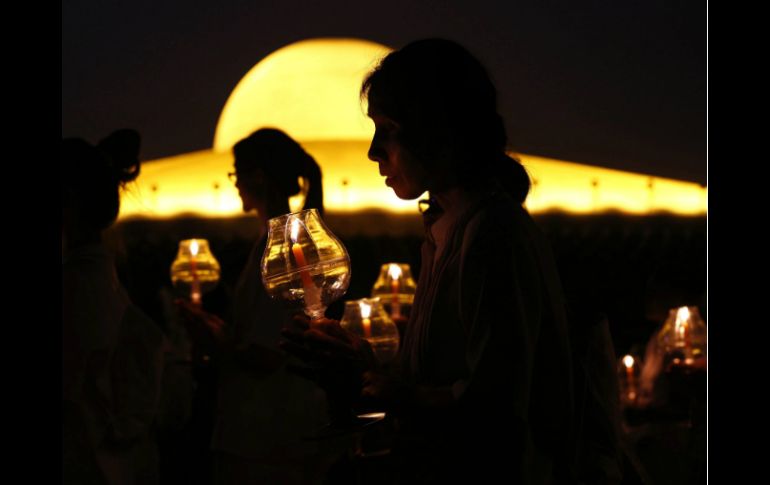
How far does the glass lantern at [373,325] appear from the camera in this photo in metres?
2.95

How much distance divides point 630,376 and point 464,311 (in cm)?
358

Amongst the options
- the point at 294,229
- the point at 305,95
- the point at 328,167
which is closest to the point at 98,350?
the point at 294,229

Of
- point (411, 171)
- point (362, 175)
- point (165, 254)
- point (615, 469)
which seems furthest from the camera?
point (362, 175)

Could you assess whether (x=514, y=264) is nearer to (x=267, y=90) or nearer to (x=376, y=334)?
(x=376, y=334)

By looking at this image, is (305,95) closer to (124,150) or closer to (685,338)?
(124,150)

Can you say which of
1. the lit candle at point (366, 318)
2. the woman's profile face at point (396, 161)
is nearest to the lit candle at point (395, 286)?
the lit candle at point (366, 318)

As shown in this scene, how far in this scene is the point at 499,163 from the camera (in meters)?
1.87

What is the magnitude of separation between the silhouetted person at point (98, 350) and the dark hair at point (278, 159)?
1.48 feet

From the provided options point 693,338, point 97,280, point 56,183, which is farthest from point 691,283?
point 56,183

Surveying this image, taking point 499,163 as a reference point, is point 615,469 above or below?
below

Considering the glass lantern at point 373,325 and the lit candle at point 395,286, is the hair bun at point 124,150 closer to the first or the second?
the glass lantern at point 373,325

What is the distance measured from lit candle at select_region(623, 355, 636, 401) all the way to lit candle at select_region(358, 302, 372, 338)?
230 centimetres
